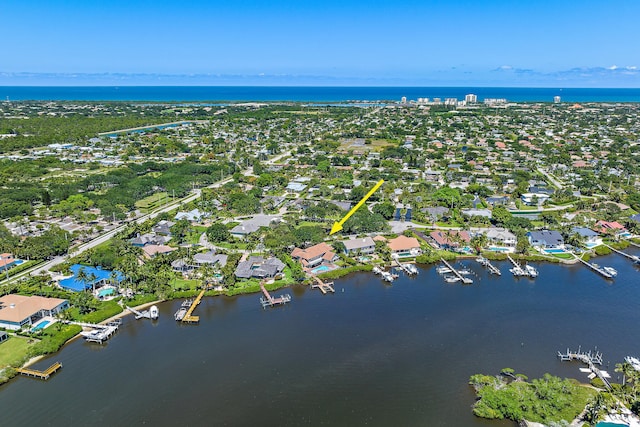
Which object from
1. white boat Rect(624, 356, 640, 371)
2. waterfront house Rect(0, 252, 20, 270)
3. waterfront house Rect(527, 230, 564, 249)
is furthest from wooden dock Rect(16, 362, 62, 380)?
waterfront house Rect(527, 230, 564, 249)

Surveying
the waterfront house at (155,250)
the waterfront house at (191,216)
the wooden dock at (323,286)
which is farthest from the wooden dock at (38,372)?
the waterfront house at (191,216)

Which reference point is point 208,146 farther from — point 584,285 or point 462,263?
point 584,285

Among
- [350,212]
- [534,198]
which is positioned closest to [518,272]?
[350,212]

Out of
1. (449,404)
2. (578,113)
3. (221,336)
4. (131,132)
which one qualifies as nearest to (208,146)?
(131,132)

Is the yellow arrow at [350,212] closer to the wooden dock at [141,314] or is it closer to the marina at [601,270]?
the wooden dock at [141,314]

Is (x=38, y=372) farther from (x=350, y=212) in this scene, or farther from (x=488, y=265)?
(x=488, y=265)

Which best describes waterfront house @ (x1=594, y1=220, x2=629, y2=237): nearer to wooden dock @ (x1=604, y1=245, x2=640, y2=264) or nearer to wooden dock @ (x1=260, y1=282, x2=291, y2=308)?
wooden dock @ (x1=604, y1=245, x2=640, y2=264)
